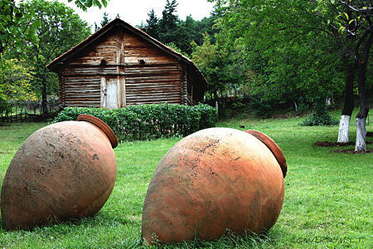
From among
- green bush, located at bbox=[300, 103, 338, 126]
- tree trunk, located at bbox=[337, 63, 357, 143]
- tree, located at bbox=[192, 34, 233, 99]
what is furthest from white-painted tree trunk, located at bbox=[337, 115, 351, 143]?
tree, located at bbox=[192, 34, 233, 99]

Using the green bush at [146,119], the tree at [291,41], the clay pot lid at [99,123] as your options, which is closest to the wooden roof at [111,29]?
the green bush at [146,119]

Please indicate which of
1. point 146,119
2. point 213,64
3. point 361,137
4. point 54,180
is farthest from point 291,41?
point 213,64

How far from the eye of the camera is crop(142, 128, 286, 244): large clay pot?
10.5 ft

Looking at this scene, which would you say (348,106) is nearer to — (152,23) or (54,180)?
(54,180)

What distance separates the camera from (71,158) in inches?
169

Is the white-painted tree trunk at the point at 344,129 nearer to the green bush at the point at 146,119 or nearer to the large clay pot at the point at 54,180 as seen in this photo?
the green bush at the point at 146,119

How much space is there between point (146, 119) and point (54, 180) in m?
11.7

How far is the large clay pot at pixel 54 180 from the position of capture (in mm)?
4145

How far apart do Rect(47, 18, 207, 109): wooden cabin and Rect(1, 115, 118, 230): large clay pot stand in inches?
617

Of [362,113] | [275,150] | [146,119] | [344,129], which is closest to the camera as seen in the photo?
[275,150]

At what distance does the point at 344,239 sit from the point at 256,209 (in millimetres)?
1234

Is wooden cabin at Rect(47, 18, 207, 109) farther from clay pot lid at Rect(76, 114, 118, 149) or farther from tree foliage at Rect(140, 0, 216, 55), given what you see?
tree foliage at Rect(140, 0, 216, 55)

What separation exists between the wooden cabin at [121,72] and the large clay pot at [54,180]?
51.4 feet

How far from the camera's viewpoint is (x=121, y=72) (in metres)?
20.2
